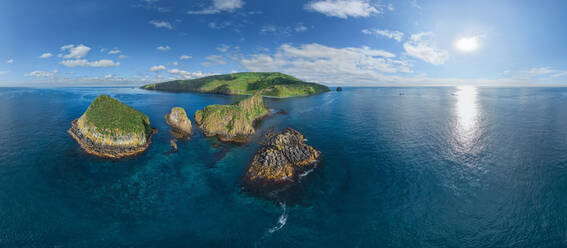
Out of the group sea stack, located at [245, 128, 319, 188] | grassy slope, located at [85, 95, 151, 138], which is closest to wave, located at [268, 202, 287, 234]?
sea stack, located at [245, 128, 319, 188]

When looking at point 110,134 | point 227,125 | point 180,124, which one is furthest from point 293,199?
point 180,124

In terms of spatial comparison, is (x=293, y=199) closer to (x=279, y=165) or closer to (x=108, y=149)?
(x=279, y=165)

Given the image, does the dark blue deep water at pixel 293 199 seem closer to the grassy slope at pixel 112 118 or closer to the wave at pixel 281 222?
the wave at pixel 281 222

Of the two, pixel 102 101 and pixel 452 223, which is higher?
pixel 102 101

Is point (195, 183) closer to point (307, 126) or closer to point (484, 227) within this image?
point (484, 227)

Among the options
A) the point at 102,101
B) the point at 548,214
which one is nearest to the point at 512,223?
the point at 548,214

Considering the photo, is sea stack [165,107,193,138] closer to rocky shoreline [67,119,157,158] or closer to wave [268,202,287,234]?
rocky shoreline [67,119,157,158]

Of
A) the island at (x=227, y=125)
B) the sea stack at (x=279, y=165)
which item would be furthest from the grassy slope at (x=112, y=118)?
the sea stack at (x=279, y=165)
